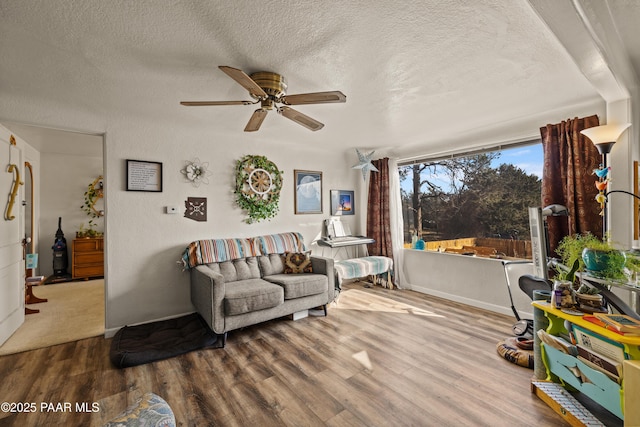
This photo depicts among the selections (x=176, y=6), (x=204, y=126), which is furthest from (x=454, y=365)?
(x=204, y=126)

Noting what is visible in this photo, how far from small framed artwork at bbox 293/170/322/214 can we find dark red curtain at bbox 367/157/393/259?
0.97 metres

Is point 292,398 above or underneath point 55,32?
underneath

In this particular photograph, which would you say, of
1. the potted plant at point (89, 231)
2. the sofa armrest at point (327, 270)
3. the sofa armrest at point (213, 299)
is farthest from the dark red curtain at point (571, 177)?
the potted plant at point (89, 231)

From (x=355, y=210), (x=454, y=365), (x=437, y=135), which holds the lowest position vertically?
(x=454, y=365)

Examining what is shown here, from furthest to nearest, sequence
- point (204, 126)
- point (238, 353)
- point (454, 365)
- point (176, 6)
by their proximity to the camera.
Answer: point (204, 126) < point (238, 353) < point (454, 365) < point (176, 6)

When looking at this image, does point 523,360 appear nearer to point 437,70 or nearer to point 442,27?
point 437,70

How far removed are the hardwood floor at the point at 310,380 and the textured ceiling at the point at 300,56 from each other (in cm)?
232

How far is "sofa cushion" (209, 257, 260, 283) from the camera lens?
128 inches

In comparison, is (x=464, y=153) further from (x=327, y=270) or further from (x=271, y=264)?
(x=271, y=264)

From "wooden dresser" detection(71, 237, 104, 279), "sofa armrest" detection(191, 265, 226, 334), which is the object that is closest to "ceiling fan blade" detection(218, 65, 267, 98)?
"sofa armrest" detection(191, 265, 226, 334)

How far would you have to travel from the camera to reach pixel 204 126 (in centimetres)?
336

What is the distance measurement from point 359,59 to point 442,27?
21.5 inches

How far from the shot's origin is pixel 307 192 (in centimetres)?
450

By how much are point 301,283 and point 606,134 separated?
3015mm
